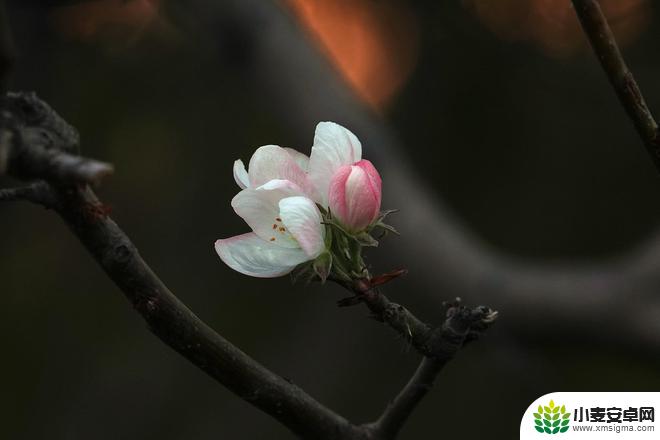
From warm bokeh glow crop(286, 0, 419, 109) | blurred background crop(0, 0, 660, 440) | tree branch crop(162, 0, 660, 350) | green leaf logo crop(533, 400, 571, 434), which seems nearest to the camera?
green leaf logo crop(533, 400, 571, 434)

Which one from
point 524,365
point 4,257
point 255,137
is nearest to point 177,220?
point 255,137

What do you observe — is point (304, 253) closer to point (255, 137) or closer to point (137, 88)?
point (255, 137)

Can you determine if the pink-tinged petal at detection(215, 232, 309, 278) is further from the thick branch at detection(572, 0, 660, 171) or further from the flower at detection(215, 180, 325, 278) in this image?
the thick branch at detection(572, 0, 660, 171)

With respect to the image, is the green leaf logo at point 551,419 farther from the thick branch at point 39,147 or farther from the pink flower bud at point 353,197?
the thick branch at point 39,147

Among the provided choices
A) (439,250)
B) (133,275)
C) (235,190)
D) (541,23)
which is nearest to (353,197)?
(133,275)

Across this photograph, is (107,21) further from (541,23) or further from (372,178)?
(372,178)

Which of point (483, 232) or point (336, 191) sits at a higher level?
point (483, 232)

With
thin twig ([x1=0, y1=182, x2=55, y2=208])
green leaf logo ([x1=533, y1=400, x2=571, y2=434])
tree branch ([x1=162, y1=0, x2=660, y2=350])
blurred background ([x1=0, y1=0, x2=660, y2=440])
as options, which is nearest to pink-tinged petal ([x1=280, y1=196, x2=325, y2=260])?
thin twig ([x1=0, y1=182, x2=55, y2=208])
